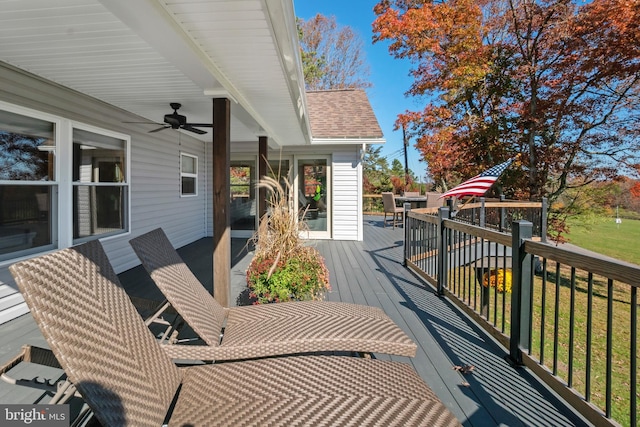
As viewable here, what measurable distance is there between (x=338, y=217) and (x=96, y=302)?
21.1 ft

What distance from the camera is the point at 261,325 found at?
2.09 meters

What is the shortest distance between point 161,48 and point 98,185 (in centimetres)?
281

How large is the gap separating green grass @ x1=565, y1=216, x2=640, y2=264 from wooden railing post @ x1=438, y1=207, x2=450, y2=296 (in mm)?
5958

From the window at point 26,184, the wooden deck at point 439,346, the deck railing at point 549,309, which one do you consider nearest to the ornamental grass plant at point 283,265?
the wooden deck at point 439,346

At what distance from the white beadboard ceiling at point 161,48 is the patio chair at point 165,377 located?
4.92ft

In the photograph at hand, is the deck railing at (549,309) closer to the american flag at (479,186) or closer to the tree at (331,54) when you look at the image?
the american flag at (479,186)

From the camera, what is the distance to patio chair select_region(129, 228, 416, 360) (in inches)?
70.7

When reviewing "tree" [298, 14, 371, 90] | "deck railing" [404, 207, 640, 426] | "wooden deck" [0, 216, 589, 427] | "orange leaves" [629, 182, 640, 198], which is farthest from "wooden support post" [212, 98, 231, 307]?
"tree" [298, 14, 371, 90]

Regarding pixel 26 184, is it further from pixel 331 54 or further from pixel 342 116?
pixel 331 54

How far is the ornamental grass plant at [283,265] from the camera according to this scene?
281cm

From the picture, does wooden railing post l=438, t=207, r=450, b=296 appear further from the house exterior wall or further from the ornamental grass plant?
the house exterior wall

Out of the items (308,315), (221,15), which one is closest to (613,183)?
(308,315)

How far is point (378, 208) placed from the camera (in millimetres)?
16484

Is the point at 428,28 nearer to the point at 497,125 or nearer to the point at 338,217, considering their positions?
the point at 497,125
